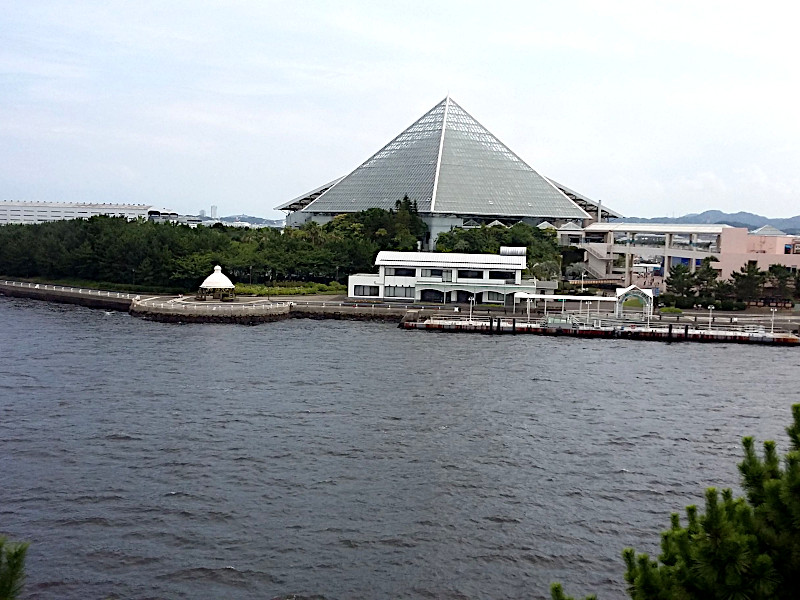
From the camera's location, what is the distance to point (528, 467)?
72.0 ft

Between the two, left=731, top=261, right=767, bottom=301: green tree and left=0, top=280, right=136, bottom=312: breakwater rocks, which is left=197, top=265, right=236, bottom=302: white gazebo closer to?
left=0, top=280, right=136, bottom=312: breakwater rocks


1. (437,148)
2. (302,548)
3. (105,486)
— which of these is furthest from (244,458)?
(437,148)

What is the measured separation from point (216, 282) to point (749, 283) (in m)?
31.5

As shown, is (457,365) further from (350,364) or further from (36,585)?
(36,585)

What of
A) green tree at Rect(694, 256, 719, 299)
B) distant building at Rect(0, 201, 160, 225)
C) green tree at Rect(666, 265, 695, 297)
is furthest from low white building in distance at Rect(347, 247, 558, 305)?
distant building at Rect(0, 201, 160, 225)

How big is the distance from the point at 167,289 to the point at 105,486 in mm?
38942

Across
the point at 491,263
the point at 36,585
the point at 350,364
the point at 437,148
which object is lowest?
the point at 36,585

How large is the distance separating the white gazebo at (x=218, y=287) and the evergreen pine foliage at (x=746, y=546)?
45698 millimetres

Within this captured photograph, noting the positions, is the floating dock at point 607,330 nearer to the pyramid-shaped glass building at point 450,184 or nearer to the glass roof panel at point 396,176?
the pyramid-shaped glass building at point 450,184

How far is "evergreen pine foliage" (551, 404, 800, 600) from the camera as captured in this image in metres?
7.78

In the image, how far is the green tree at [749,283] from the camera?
53281 millimetres

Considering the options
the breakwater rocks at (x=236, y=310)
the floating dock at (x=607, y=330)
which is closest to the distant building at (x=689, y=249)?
the floating dock at (x=607, y=330)

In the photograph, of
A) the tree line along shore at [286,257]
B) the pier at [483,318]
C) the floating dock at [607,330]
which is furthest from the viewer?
the tree line along shore at [286,257]

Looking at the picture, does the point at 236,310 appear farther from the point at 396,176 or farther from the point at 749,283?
the point at 396,176
